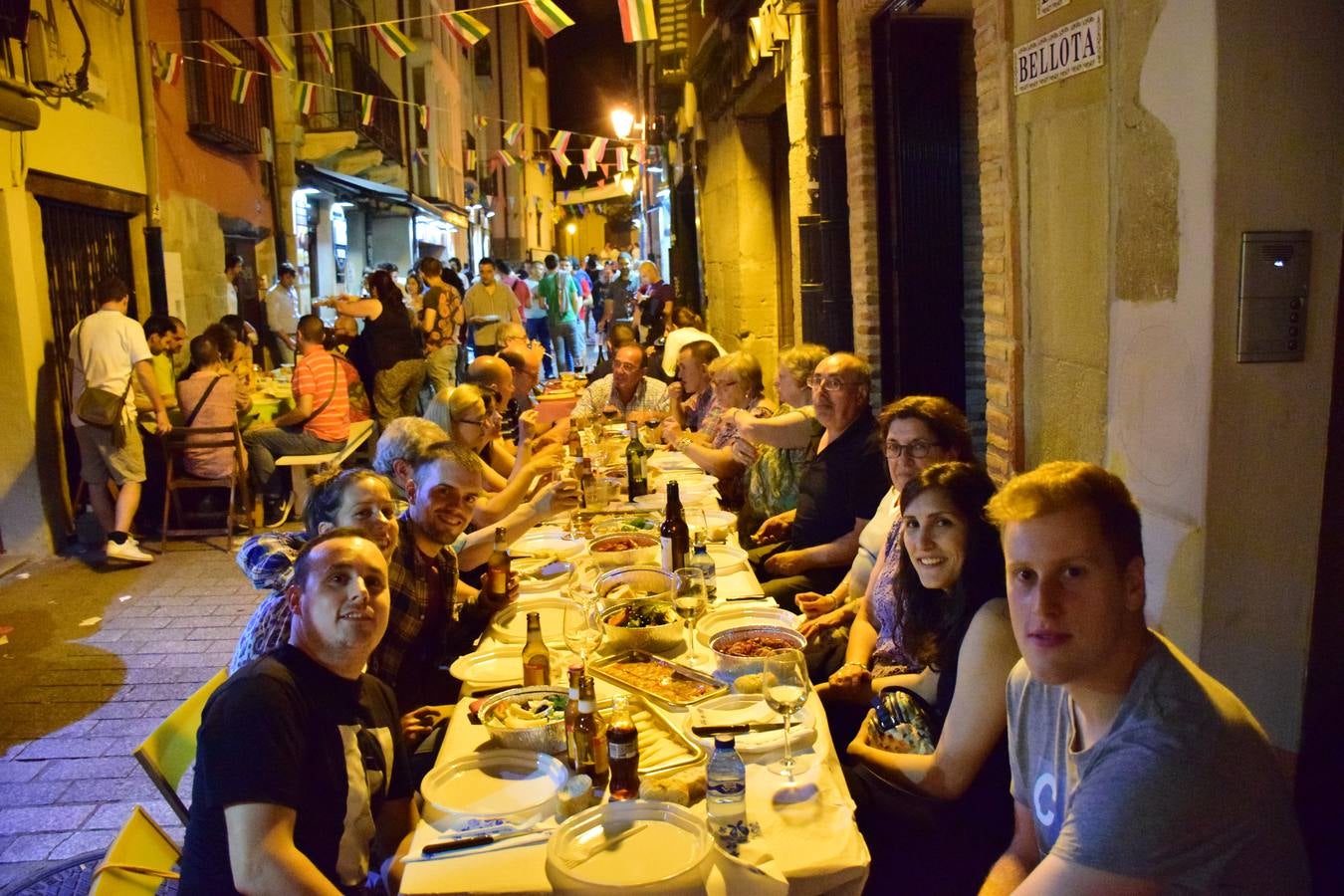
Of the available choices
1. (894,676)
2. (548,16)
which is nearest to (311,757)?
(894,676)

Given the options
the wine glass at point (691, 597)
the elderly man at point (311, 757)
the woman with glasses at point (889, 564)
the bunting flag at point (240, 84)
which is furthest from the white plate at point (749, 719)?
the bunting flag at point (240, 84)

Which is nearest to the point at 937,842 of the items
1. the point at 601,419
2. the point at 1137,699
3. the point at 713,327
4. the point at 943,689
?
the point at 943,689

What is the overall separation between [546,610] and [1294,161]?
2.48 meters

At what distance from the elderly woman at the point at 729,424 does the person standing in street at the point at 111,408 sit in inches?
162

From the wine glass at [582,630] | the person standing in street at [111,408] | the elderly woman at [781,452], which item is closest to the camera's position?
the wine glass at [582,630]

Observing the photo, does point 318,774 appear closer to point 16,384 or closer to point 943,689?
point 943,689

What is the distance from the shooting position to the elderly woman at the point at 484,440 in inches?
185

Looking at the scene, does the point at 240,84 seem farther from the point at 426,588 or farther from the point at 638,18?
the point at 426,588

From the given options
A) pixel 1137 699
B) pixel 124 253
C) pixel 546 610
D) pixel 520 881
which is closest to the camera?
pixel 1137 699

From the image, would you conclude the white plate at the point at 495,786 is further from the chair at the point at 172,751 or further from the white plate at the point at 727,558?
the white plate at the point at 727,558

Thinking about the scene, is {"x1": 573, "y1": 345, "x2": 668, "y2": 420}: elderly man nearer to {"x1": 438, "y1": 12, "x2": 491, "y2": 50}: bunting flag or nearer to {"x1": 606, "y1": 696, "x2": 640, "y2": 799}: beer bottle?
{"x1": 438, "y1": 12, "x2": 491, "y2": 50}: bunting flag

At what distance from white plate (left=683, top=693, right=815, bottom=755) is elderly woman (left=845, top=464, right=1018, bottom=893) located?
0.26 m

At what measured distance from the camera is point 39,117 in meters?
7.31

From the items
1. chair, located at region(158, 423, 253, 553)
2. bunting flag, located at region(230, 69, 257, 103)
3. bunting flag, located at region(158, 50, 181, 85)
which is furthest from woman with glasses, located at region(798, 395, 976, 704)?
bunting flag, located at region(230, 69, 257, 103)
